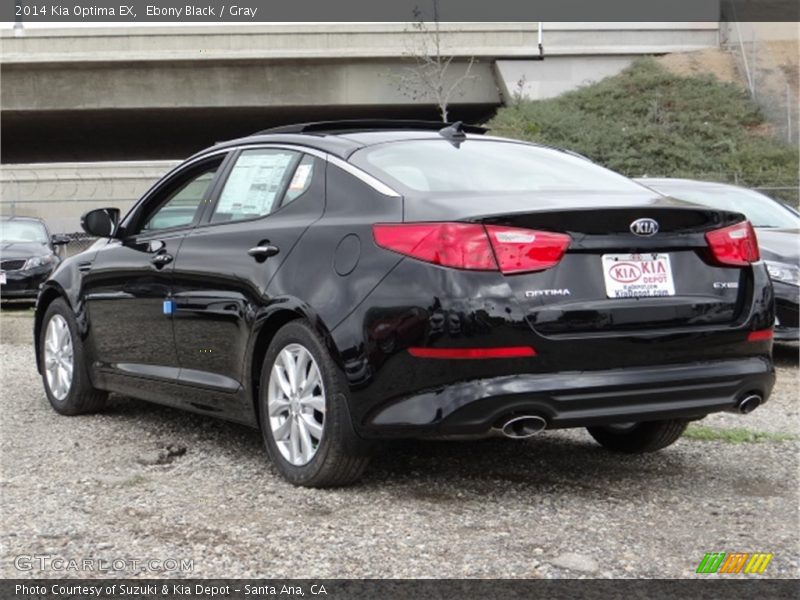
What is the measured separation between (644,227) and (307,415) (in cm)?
161

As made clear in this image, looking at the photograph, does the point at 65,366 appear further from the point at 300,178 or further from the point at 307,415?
the point at 307,415

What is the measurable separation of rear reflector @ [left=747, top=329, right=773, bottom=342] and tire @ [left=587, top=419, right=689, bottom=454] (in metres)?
0.73

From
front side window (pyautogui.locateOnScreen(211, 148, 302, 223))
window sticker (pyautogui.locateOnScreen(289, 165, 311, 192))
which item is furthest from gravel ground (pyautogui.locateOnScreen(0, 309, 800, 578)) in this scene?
window sticker (pyautogui.locateOnScreen(289, 165, 311, 192))

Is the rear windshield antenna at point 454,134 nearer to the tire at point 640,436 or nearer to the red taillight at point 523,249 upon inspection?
the red taillight at point 523,249

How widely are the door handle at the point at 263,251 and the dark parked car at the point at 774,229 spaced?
→ 4575 millimetres

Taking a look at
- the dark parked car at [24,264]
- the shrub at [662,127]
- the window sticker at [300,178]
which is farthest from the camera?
the shrub at [662,127]

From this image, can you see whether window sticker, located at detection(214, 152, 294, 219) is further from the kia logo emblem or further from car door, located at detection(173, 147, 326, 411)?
the kia logo emblem

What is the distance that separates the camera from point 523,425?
15.3 ft

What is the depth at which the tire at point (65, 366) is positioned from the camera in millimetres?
7164

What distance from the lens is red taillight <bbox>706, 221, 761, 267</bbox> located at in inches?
197

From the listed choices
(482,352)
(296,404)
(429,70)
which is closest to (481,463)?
→ (296,404)

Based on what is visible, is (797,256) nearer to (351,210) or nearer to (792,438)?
(792,438)

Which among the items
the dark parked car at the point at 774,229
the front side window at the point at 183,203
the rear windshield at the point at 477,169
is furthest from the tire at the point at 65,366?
the dark parked car at the point at 774,229

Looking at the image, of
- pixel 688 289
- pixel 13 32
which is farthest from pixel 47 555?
pixel 13 32
